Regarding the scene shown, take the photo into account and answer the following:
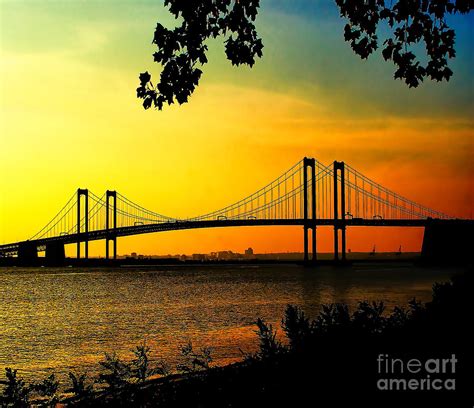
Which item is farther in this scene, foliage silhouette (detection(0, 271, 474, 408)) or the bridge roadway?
the bridge roadway

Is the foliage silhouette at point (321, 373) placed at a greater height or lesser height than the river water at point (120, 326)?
greater

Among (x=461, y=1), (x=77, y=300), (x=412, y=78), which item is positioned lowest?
(x=77, y=300)

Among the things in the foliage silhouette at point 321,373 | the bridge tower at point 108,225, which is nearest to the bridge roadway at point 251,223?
the bridge tower at point 108,225

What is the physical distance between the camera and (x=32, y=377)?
16.4 metres

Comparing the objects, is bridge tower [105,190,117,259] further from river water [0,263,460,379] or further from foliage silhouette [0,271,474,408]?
foliage silhouette [0,271,474,408]

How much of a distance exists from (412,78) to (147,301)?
127 feet

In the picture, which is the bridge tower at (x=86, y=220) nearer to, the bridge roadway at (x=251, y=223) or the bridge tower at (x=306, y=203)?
the bridge roadway at (x=251, y=223)

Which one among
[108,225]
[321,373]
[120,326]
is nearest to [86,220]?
[108,225]

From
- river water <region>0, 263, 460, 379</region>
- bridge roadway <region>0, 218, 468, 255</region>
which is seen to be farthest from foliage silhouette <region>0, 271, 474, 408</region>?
bridge roadway <region>0, 218, 468, 255</region>

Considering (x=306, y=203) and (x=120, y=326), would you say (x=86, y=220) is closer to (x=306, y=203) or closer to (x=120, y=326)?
(x=306, y=203)

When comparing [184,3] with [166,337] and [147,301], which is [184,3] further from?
[147,301]

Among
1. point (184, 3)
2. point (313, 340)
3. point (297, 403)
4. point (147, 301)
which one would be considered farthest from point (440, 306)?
point (147, 301)

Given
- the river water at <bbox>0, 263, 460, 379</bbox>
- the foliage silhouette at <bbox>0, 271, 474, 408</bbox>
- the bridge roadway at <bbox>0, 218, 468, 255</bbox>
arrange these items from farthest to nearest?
1. the bridge roadway at <bbox>0, 218, 468, 255</bbox>
2. the river water at <bbox>0, 263, 460, 379</bbox>
3. the foliage silhouette at <bbox>0, 271, 474, 408</bbox>

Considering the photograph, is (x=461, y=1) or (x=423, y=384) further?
(x=461, y=1)
